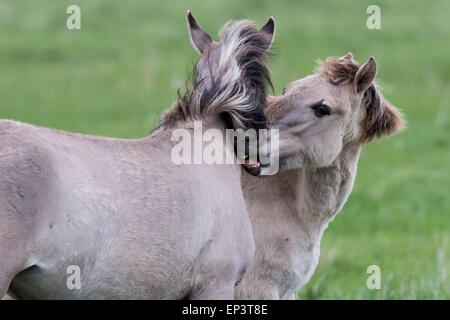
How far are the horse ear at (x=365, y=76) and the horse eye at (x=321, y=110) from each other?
0.28 meters

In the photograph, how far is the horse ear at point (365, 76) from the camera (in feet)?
18.1

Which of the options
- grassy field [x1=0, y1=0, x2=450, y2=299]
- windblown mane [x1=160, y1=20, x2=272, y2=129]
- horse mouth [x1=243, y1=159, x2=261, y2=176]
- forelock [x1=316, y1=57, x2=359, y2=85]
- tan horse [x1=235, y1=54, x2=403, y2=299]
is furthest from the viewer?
grassy field [x1=0, y1=0, x2=450, y2=299]

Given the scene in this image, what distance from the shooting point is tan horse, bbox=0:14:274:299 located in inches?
145

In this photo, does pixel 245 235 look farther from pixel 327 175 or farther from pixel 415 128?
pixel 415 128

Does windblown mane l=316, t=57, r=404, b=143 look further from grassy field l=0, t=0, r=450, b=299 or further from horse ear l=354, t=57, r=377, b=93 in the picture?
grassy field l=0, t=0, r=450, b=299

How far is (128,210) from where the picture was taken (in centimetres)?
405

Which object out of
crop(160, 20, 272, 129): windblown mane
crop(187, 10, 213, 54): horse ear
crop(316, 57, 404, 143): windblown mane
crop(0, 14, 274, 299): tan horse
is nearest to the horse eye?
crop(316, 57, 404, 143): windblown mane

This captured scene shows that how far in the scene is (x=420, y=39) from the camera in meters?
20.1

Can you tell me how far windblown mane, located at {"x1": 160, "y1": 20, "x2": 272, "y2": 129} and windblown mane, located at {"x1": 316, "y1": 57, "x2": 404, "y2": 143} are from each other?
0.53m

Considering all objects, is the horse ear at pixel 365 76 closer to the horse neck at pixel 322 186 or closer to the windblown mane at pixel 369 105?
the windblown mane at pixel 369 105

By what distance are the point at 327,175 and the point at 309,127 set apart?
0.45 m

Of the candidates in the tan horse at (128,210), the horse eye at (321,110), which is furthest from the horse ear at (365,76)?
the tan horse at (128,210)

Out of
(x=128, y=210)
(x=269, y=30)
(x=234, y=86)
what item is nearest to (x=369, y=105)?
(x=269, y=30)
